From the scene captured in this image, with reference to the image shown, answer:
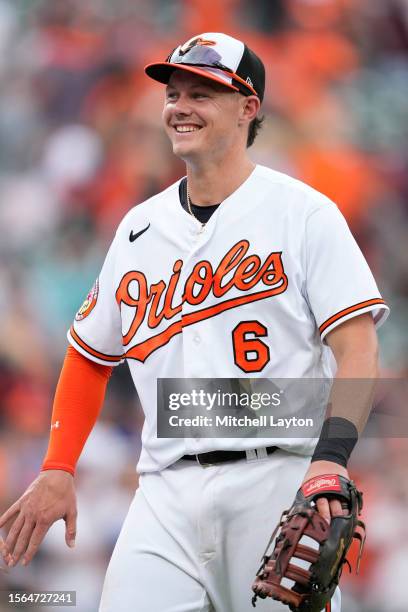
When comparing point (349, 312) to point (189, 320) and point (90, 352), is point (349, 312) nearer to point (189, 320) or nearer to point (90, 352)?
point (189, 320)

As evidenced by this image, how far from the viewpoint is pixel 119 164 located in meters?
5.96

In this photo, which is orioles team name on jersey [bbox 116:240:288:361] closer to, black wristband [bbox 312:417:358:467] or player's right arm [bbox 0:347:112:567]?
player's right arm [bbox 0:347:112:567]

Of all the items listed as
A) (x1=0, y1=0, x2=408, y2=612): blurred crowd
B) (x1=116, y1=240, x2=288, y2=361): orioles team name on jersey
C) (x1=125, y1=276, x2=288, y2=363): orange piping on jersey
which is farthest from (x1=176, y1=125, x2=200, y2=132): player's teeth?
(x1=0, y1=0, x2=408, y2=612): blurred crowd

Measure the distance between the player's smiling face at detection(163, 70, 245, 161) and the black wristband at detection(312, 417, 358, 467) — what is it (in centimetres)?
83

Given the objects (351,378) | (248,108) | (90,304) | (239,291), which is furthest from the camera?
(90,304)

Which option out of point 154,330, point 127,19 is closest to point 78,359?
point 154,330

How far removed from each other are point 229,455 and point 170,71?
1060mm

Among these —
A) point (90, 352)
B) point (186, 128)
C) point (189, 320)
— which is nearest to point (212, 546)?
point (189, 320)

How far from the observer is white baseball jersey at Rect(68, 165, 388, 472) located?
252cm

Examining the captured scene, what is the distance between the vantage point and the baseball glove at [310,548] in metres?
2.16

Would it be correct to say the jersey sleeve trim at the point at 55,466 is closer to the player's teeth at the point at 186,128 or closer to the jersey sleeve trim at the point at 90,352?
the jersey sleeve trim at the point at 90,352

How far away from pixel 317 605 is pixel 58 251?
12.6ft

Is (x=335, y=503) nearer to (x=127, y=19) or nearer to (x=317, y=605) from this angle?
(x=317, y=605)
